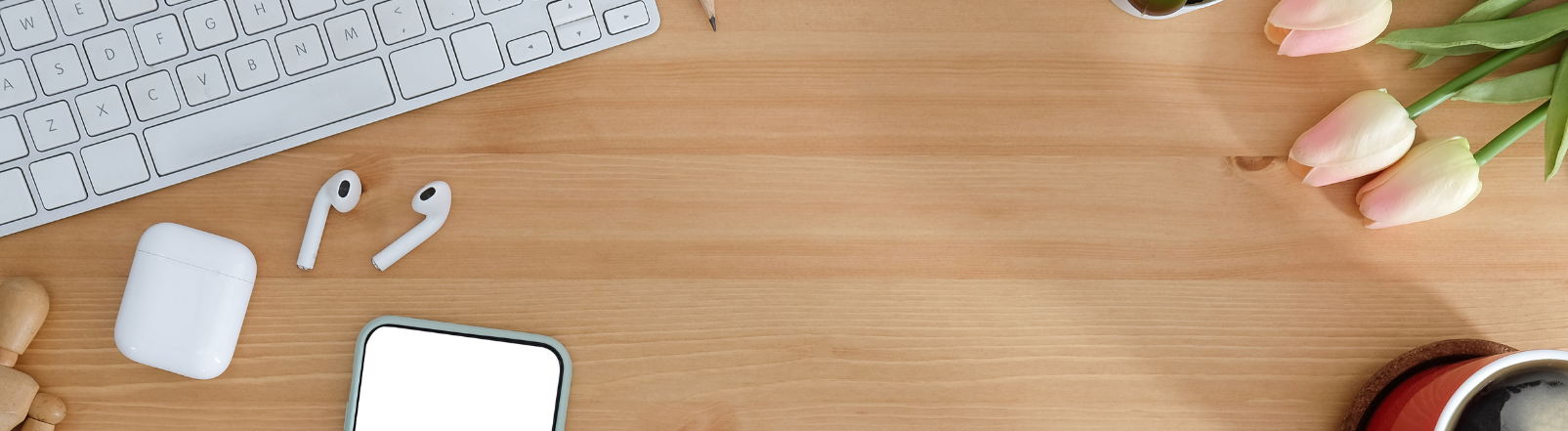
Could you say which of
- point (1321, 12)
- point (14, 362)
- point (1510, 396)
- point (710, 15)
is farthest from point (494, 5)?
point (1510, 396)

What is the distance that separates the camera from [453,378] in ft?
1.68

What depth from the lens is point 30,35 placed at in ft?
1.68

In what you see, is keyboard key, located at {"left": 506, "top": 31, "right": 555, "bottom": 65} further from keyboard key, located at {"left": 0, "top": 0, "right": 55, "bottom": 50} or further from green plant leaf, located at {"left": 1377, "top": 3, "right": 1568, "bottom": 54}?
green plant leaf, located at {"left": 1377, "top": 3, "right": 1568, "bottom": 54}

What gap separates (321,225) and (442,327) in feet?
0.34

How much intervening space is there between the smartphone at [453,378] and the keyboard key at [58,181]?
0.20m

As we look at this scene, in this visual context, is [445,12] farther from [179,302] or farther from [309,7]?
[179,302]

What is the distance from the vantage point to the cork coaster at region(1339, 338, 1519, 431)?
54cm

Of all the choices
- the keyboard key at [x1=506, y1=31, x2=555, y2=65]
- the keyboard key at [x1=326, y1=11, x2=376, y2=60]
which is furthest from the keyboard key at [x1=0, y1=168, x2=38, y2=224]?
the keyboard key at [x1=506, y1=31, x2=555, y2=65]

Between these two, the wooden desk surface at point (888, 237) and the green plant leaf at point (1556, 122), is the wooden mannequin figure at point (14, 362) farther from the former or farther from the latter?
the green plant leaf at point (1556, 122)

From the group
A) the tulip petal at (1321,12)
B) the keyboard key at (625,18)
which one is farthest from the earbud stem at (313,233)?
the tulip petal at (1321,12)

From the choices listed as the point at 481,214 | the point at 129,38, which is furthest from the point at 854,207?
the point at 129,38

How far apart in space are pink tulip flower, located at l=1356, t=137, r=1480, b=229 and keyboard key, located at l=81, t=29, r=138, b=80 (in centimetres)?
80

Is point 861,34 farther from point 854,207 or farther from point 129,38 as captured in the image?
point 129,38

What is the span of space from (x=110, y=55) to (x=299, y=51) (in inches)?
4.5
